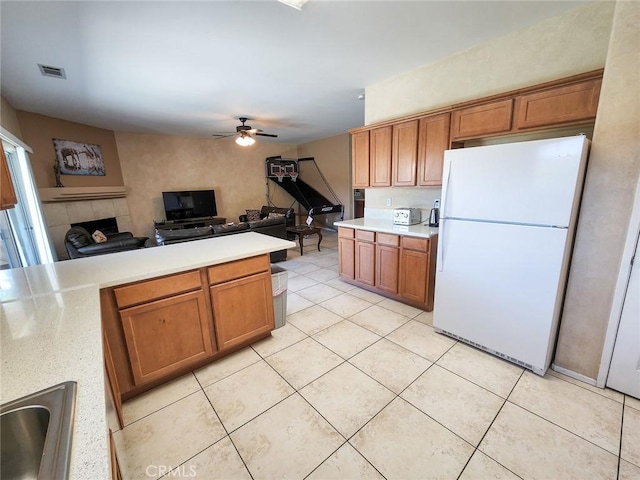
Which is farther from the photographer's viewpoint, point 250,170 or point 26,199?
point 250,170

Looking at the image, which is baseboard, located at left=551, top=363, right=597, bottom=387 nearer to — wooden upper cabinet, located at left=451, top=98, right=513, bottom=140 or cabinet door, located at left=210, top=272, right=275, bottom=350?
wooden upper cabinet, located at left=451, top=98, right=513, bottom=140

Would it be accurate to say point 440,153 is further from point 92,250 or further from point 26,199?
point 26,199

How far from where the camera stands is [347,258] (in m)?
3.62

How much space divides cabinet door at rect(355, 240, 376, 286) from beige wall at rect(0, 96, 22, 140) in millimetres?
4617

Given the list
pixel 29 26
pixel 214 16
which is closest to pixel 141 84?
pixel 29 26

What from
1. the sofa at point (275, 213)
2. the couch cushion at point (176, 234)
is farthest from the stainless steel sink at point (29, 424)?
the sofa at point (275, 213)

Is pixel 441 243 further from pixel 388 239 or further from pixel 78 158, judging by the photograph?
pixel 78 158

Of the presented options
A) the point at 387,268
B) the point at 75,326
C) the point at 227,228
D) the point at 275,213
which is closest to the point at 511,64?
the point at 387,268

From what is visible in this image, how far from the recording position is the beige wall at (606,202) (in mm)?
1535

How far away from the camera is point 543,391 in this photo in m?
1.78

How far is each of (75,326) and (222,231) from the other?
3.03 m

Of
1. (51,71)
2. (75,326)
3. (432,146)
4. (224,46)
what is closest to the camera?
(75,326)

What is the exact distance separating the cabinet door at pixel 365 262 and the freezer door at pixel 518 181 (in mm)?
1226

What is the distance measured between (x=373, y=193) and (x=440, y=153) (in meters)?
1.19
